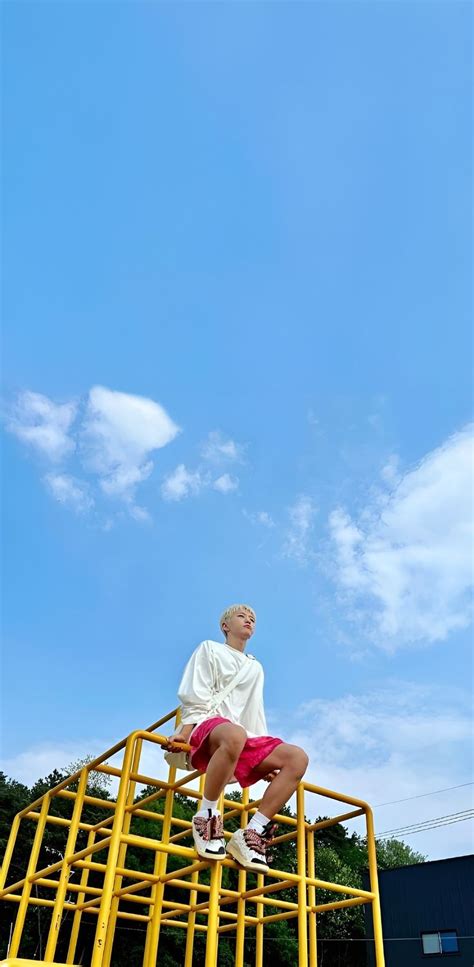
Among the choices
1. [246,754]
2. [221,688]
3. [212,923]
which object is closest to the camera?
[212,923]

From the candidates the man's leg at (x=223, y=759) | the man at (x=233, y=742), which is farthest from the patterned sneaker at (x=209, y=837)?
the man's leg at (x=223, y=759)

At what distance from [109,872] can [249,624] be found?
2018mm

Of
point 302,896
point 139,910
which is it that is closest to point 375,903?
point 302,896

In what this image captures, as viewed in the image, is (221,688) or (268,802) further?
(221,688)

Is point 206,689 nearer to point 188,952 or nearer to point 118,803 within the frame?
point 118,803

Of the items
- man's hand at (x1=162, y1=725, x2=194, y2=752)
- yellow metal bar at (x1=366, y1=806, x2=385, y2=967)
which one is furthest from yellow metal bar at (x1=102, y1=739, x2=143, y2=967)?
yellow metal bar at (x1=366, y1=806, x2=385, y2=967)

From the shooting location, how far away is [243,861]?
4.08 meters

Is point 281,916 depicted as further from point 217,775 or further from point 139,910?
point 139,910

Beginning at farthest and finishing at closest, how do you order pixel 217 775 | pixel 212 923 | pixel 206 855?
1. pixel 217 775
2. pixel 206 855
3. pixel 212 923

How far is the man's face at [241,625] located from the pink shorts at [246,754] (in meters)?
0.75

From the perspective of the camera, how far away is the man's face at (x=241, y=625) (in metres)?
5.24

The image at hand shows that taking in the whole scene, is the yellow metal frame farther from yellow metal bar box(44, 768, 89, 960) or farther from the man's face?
the man's face

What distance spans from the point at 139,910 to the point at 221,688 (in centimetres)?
3313

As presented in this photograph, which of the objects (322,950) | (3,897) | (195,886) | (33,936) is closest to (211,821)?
(195,886)
